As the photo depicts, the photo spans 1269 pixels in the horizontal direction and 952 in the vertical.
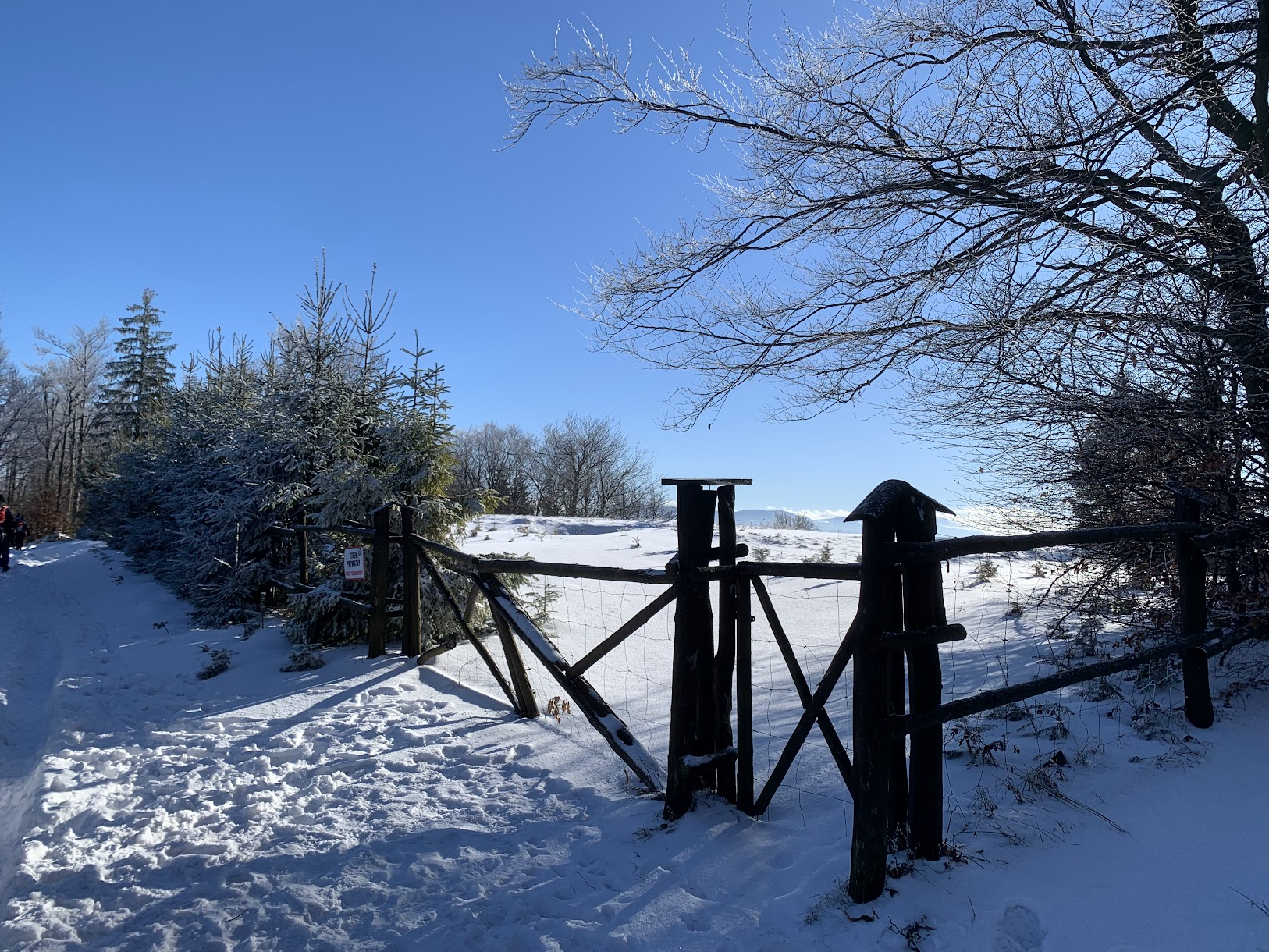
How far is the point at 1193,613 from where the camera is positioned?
4645 mm

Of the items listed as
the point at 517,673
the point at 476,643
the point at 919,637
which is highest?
the point at 919,637

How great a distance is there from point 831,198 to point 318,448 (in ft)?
24.9

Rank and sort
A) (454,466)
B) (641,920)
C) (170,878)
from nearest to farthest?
(641,920) → (170,878) → (454,466)

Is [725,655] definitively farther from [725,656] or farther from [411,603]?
[411,603]

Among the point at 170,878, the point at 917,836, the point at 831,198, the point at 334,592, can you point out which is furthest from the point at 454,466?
the point at 917,836

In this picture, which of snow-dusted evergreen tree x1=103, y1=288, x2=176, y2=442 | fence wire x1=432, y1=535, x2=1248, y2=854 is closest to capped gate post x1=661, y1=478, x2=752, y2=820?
fence wire x1=432, y1=535, x2=1248, y2=854

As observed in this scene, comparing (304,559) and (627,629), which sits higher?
(304,559)

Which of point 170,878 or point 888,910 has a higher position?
point 888,910

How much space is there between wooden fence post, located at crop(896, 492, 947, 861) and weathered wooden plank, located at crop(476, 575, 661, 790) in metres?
1.61

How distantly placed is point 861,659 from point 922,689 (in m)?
0.41

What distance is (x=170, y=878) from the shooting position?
3.67 meters

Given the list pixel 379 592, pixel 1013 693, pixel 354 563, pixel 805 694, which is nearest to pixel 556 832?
pixel 805 694

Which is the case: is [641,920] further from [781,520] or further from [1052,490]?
[781,520]

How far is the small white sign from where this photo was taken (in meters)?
7.88
